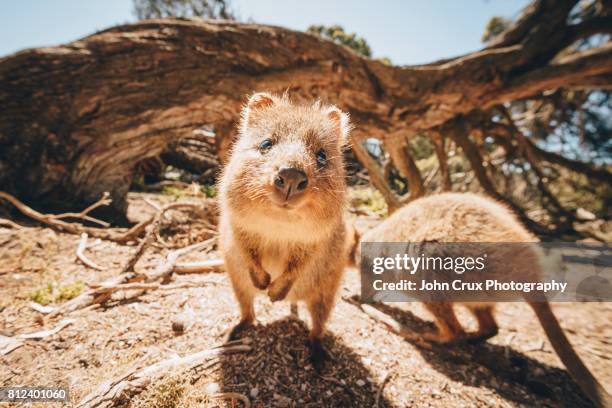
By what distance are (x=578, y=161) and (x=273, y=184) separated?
28.8 ft

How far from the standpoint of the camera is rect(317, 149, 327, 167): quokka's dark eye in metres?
2.06

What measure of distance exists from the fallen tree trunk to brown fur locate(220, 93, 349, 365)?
2235 mm

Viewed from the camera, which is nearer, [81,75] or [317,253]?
[317,253]

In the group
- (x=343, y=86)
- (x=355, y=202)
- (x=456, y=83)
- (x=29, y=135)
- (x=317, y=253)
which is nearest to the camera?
(x=317, y=253)

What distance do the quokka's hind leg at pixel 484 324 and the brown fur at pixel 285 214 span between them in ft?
5.38

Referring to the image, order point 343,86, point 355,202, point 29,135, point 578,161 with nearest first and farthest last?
point 29,135
point 343,86
point 578,161
point 355,202

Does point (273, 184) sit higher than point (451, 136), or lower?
lower

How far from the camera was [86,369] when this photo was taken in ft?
6.17

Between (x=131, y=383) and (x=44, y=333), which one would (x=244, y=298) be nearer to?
(x=131, y=383)

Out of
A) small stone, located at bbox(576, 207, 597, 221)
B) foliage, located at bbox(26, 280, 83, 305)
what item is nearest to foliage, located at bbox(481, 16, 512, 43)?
small stone, located at bbox(576, 207, 597, 221)

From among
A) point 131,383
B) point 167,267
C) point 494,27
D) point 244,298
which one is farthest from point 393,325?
point 494,27

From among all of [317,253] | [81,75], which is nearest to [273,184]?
[317,253]

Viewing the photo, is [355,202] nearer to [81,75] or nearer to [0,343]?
[81,75]

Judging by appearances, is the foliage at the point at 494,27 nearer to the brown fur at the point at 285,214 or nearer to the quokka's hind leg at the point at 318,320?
the brown fur at the point at 285,214
